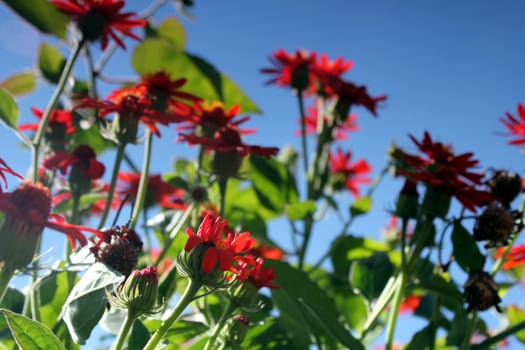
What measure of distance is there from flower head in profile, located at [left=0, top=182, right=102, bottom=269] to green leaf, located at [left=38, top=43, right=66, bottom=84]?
82 cm

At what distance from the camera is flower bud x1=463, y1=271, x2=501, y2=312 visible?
1024 millimetres

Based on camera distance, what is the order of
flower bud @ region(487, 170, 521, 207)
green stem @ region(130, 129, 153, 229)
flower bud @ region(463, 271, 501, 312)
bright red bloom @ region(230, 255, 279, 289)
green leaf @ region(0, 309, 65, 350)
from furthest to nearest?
1. flower bud @ region(487, 170, 521, 207)
2. flower bud @ region(463, 271, 501, 312)
3. green stem @ region(130, 129, 153, 229)
4. bright red bloom @ region(230, 255, 279, 289)
5. green leaf @ region(0, 309, 65, 350)

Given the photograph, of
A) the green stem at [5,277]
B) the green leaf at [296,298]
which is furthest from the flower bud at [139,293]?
the green leaf at [296,298]

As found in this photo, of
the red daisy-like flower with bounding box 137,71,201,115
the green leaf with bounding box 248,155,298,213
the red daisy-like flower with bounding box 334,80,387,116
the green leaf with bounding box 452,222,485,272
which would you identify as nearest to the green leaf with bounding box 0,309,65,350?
the red daisy-like flower with bounding box 137,71,201,115

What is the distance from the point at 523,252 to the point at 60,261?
2.46 feet

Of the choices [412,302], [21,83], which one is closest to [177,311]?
[21,83]

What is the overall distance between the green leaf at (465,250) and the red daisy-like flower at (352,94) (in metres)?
0.52

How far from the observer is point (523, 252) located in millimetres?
1126

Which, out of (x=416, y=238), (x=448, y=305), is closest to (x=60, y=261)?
(x=416, y=238)

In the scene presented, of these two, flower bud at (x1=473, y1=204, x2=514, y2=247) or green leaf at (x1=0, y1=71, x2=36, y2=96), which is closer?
flower bud at (x1=473, y1=204, x2=514, y2=247)

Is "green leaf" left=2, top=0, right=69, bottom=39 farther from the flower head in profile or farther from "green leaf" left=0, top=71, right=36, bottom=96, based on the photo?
the flower head in profile

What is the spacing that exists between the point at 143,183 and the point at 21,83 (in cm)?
66

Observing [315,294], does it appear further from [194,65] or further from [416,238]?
[194,65]

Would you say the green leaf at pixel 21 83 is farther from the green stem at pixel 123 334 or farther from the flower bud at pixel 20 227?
the green stem at pixel 123 334
